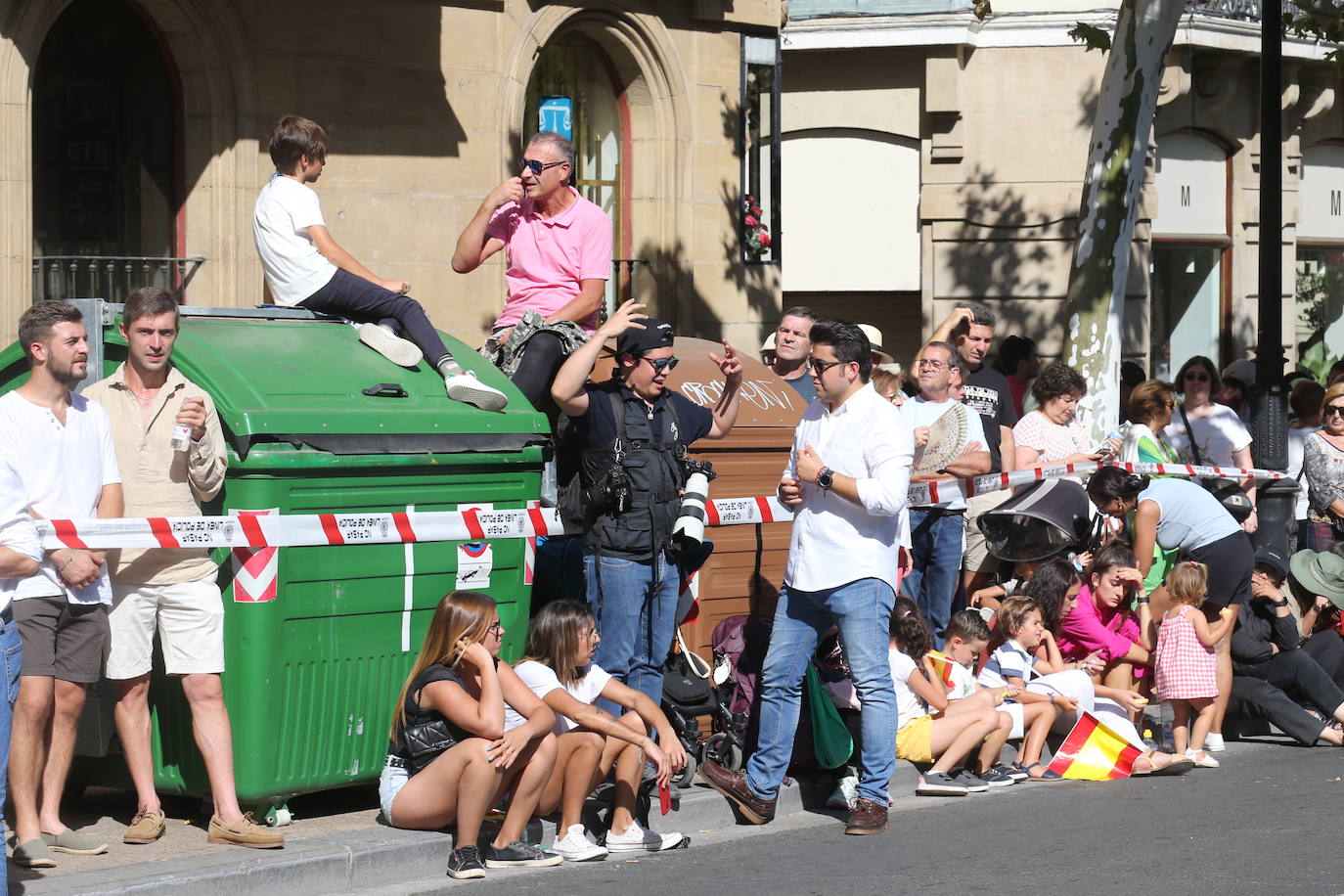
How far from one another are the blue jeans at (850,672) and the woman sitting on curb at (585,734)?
463 mm

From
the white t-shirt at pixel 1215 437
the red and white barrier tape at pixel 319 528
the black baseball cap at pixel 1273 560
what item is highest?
the white t-shirt at pixel 1215 437

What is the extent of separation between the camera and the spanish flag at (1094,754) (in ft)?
28.8

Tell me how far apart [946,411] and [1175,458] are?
2408mm

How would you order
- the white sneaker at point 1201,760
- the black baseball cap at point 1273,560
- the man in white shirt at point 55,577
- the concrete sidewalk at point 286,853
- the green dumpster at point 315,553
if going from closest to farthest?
the concrete sidewalk at point 286,853, the man in white shirt at point 55,577, the green dumpster at point 315,553, the white sneaker at point 1201,760, the black baseball cap at point 1273,560

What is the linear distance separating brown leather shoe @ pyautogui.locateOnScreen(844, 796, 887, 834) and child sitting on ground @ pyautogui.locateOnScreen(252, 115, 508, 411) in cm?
227

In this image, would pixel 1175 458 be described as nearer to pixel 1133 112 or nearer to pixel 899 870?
pixel 1133 112

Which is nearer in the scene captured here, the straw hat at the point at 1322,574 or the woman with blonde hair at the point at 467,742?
the woman with blonde hair at the point at 467,742

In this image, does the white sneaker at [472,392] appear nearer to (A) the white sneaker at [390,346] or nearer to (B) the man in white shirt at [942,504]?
(A) the white sneaker at [390,346]

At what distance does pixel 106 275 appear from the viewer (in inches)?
468

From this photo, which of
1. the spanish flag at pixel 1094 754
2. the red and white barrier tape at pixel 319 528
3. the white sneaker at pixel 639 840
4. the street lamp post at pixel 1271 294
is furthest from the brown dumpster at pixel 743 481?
the street lamp post at pixel 1271 294

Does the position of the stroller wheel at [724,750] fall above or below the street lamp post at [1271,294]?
below

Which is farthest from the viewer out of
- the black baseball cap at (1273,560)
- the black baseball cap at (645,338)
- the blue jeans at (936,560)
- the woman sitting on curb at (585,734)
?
the black baseball cap at (1273,560)

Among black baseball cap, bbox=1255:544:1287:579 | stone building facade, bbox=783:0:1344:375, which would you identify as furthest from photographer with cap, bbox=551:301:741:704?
stone building facade, bbox=783:0:1344:375

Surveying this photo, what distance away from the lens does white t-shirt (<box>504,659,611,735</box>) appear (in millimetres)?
7027
